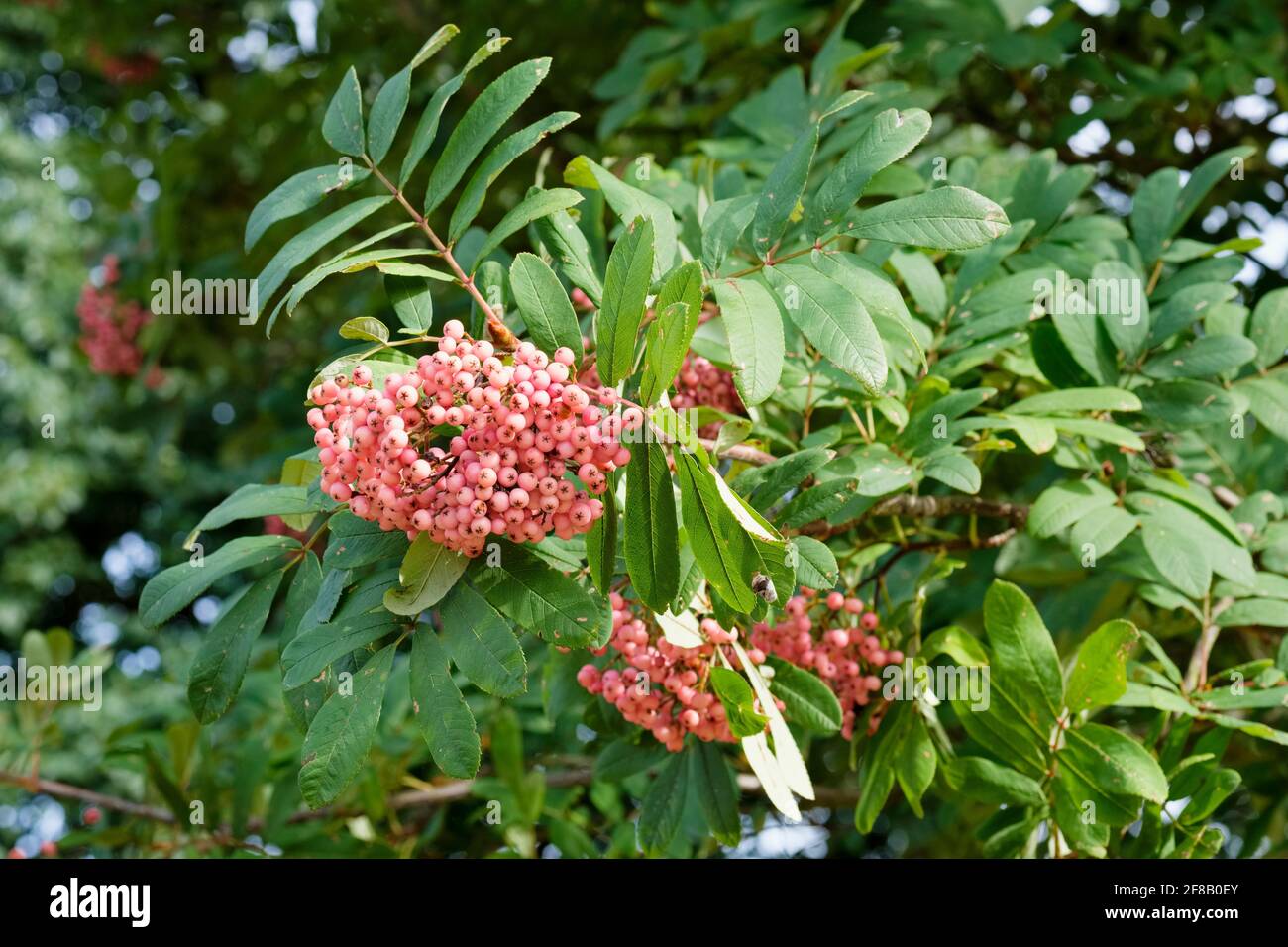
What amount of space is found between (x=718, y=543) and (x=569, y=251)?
1.41 feet

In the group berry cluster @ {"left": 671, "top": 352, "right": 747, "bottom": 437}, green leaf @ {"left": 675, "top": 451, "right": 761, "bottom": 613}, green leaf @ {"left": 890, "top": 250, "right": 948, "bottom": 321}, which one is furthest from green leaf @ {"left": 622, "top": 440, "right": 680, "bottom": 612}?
green leaf @ {"left": 890, "top": 250, "right": 948, "bottom": 321}

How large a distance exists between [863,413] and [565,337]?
1.93ft

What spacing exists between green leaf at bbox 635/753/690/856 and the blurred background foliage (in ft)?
1.58

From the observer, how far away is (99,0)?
377cm

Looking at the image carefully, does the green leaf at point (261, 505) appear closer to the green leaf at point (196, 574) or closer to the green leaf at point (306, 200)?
the green leaf at point (196, 574)

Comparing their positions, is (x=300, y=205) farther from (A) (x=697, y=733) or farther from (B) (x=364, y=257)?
(A) (x=697, y=733)

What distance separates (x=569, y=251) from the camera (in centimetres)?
136

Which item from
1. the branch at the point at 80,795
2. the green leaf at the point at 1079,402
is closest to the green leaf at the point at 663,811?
the green leaf at the point at 1079,402

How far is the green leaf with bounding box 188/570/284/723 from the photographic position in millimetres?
1320

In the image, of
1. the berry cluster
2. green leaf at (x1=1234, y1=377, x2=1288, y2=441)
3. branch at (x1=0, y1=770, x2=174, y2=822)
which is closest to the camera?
the berry cluster

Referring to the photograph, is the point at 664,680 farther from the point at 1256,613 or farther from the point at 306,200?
the point at 1256,613

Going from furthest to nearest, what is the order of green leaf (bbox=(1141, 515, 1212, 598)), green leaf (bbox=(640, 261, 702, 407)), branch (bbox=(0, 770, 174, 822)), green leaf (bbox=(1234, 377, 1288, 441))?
branch (bbox=(0, 770, 174, 822)) < green leaf (bbox=(1234, 377, 1288, 441)) < green leaf (bbox=(1141, 515, 1212, 598)) < green leaf (bbox=(640, 261, 702, 407))

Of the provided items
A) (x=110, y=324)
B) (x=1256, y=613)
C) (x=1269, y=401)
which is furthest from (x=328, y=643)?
(x=110, y=324)

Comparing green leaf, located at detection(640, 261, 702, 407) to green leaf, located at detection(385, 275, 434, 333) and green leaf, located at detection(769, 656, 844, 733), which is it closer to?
green leaf, located at detection(385, 275, 434, 333)
